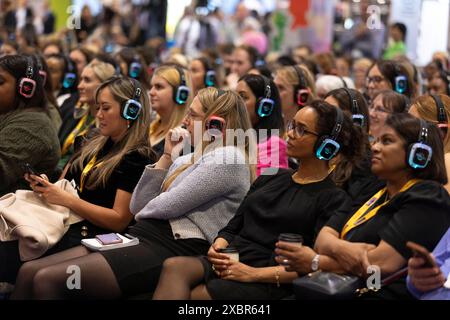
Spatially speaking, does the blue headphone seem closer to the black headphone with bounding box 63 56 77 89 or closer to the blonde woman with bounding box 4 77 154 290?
the blonde woman with bounding box 4 77 154 290

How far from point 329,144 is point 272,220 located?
0.42 metres

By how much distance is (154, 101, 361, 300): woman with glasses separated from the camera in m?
3.24

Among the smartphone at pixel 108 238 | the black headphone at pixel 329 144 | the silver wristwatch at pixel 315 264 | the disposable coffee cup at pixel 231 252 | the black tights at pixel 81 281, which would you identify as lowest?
the black tights at pixel 81 281

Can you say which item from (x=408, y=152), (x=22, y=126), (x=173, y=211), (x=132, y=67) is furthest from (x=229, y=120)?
(x=132, y=67)

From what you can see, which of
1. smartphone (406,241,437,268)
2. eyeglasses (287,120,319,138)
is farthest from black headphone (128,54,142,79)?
smartphone (406,241,437,268)

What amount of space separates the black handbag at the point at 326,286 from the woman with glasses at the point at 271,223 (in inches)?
12.7

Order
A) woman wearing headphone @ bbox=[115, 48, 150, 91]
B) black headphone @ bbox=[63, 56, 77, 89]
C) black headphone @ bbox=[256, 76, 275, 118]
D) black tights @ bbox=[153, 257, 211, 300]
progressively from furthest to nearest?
woman wearing headphone @ bbox=[115, 48, 150, 91] < black headphone @ bbox=[63, 56, 77, 89] < black headphone @ bbox=[256, 76, 275, 118] < black tights @ bbox=[153, 257, 211, 300]

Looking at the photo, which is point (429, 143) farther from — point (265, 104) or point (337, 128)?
point (265, 104)

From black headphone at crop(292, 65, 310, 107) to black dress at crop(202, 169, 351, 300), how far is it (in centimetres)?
187

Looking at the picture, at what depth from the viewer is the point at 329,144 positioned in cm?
336

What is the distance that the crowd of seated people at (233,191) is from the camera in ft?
9.81

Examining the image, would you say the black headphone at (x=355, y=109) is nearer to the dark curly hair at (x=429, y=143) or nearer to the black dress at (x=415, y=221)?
the dark curly hair at (x=429, y=143)

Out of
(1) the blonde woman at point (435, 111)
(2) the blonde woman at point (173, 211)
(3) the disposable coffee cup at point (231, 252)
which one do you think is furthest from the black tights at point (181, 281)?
(1) the blonde woman at point (435, 111)
